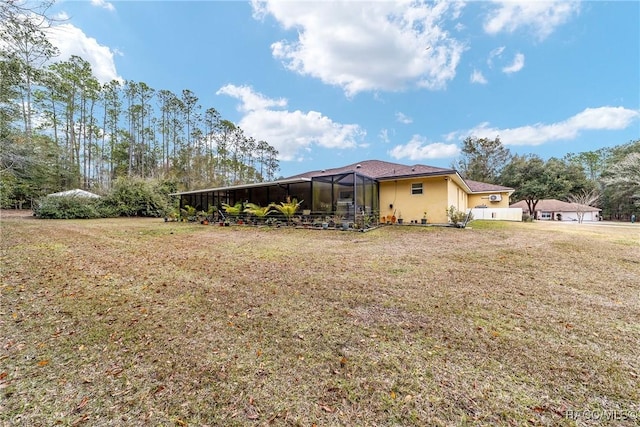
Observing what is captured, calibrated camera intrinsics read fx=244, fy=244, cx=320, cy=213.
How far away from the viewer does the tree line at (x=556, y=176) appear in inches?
934

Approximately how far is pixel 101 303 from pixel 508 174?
116 ft

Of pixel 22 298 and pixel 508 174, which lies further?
pixel 508 174

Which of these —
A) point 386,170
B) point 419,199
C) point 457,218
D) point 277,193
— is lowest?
point 457,218

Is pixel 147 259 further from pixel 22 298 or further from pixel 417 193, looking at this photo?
pixel 417 193

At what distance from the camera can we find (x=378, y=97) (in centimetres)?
1783

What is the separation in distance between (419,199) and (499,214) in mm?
11827

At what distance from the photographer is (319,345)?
7.68 feet

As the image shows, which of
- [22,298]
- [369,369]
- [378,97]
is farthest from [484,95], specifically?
[22,298]

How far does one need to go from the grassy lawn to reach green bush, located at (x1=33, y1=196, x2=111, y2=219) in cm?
1701

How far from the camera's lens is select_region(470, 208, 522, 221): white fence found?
775 inches

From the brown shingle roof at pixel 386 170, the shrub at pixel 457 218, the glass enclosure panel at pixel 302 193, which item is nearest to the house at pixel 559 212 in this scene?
the brown shingle roof at pixel 386 170

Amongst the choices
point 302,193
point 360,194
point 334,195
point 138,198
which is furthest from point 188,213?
point 360,194

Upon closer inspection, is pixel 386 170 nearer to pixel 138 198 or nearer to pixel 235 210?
pixel 235 210

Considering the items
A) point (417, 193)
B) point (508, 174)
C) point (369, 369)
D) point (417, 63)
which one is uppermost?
point (417, 63)
